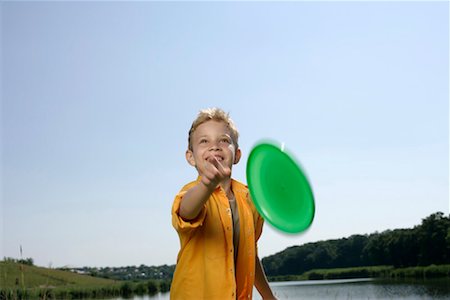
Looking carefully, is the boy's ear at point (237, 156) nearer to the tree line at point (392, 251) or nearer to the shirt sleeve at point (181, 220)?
the shirt sleeve at point (181, 220)

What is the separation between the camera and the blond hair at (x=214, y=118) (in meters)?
3.22

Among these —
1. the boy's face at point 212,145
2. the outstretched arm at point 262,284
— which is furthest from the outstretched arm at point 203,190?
the outstretched arm at point 262,284

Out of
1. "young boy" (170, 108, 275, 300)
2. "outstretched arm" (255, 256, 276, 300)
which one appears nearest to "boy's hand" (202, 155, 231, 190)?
"young boy" (170, 108, 275, 300)

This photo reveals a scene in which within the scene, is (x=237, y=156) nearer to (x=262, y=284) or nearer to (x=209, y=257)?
(x=209, y=257)

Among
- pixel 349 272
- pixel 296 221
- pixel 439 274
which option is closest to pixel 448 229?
pixel 439 274

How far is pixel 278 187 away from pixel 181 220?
0.76m

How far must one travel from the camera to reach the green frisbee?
10.6ft

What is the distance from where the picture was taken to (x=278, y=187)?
335cm

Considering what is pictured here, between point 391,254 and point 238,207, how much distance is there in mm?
71745

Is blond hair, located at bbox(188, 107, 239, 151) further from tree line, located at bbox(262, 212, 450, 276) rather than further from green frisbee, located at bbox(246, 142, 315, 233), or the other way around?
tree line, located at bbox(262, 212, 450, 276)

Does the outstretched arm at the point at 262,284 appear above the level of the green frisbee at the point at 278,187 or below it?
below

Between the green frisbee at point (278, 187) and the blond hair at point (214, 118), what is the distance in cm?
18

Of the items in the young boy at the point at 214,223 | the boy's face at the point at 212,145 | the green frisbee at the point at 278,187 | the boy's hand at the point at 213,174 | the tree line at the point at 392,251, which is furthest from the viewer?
the tree line at the point at 392,251

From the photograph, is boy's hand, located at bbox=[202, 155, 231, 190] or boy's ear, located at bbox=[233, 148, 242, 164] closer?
boy's hand, located at bbox=[202, 155, 231, 190]
